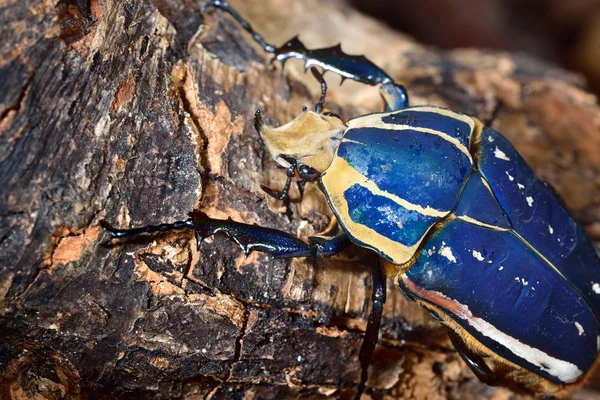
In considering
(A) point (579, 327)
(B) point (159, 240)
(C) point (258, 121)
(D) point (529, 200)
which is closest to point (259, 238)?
(B) point (159, 240)

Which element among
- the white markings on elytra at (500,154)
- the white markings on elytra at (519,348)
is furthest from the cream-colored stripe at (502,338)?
the white markings on elytra at (500,154)

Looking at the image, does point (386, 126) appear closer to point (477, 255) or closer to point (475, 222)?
point (475, 222)

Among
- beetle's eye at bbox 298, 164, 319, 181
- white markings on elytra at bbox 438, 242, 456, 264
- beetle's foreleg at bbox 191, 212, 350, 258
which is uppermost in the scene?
beetle's eye at bbox 298, 164, 319, 181

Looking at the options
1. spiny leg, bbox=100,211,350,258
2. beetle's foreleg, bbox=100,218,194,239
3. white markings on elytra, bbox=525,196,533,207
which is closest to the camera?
beetle's foreleg, bbox=100,218,194,239

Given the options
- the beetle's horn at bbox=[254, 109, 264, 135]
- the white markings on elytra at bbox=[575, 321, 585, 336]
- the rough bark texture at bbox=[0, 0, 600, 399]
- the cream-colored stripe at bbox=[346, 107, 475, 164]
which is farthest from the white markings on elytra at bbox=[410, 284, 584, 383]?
the beetle's horn at bbox=[254, 109, 264, 135]

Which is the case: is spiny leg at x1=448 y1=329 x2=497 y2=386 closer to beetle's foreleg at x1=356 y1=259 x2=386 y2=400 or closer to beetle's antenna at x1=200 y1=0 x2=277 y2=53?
beetle's foreleg at x1=356 y1=259 x2=386 y2=400

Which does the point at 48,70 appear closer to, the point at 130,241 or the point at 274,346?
the point at 130,241
